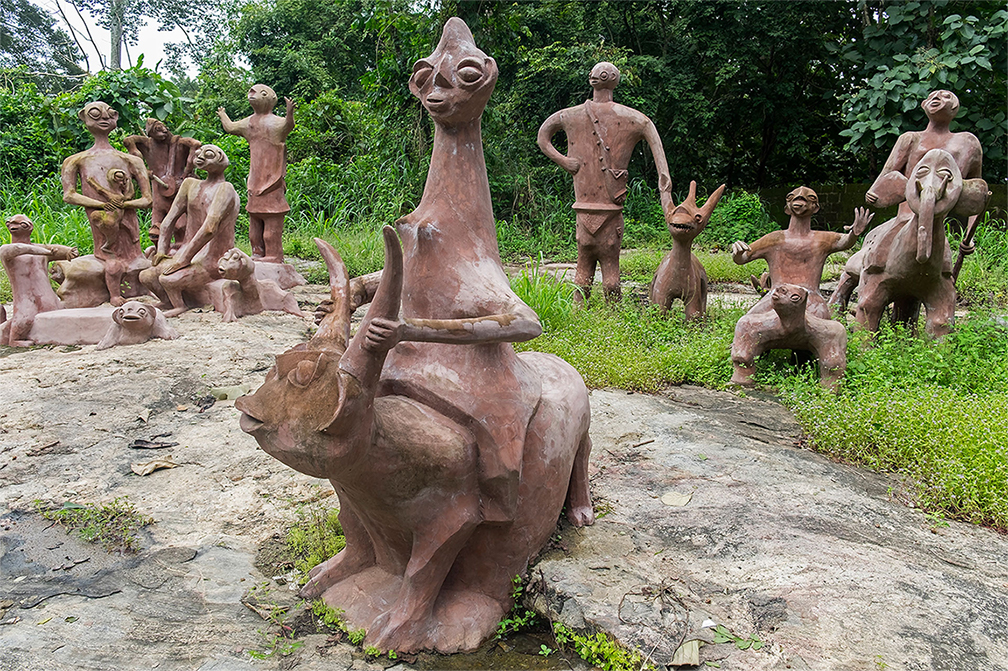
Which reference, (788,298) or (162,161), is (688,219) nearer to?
(788,298)

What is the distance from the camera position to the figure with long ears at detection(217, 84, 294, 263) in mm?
7500

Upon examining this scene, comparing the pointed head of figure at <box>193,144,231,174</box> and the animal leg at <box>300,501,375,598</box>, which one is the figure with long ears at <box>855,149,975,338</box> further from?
the pointed head of figure at <box>193,144,231,174</box>

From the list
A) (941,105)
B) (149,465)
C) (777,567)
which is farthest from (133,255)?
(941,105)

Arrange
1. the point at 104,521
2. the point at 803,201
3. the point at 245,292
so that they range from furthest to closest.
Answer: the point at 245,292 < the point at 803,201 < the point at 104,521

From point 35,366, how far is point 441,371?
3998mm

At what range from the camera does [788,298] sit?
4.45 meters

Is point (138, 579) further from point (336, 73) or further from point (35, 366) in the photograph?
point (336, 73)

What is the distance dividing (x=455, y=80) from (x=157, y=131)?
619 centimetres

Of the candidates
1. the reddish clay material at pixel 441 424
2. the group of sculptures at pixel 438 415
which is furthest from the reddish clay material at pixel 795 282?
the reddish clay material at pixel 441 424

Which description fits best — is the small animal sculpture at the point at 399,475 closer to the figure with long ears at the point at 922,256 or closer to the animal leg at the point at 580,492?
the animal leg at the point at 580,492

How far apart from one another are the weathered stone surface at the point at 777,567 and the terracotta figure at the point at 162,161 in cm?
574

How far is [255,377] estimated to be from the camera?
4.95 metres

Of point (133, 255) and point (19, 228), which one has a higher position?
point (19, 228)

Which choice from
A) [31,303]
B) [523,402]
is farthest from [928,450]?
[31,303]
